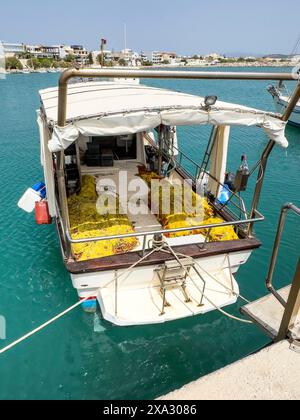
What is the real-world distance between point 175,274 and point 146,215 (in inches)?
98.5

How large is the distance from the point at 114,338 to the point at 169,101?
4.69m

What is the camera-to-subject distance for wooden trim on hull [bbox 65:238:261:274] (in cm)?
507

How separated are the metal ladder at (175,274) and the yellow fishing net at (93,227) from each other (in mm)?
995

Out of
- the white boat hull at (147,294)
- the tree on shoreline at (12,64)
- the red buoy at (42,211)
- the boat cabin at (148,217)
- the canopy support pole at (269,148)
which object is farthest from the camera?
the tree on shoreline at (12,64)

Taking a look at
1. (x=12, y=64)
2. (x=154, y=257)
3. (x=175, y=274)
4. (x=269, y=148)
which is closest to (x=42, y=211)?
(x=154, y=257)

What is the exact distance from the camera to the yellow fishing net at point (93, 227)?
5.59 metres

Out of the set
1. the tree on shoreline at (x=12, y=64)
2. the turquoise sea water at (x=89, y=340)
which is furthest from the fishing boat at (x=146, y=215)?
the tree on shoreline at (x=12, y=64)

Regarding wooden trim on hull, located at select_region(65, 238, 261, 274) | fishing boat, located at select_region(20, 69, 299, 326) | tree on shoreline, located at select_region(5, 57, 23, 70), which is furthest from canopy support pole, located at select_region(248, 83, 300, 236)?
tree on shoreline, located at select_region(5, 57, 23, 70)

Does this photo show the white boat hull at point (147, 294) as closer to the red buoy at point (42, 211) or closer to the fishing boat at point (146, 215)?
the fishing boat at point (146, 215)

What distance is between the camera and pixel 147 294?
5.48m

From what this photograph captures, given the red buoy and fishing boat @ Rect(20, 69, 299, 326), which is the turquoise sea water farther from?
the red buoy

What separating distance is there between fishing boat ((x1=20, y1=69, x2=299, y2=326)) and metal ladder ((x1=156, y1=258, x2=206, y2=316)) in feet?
0.07
